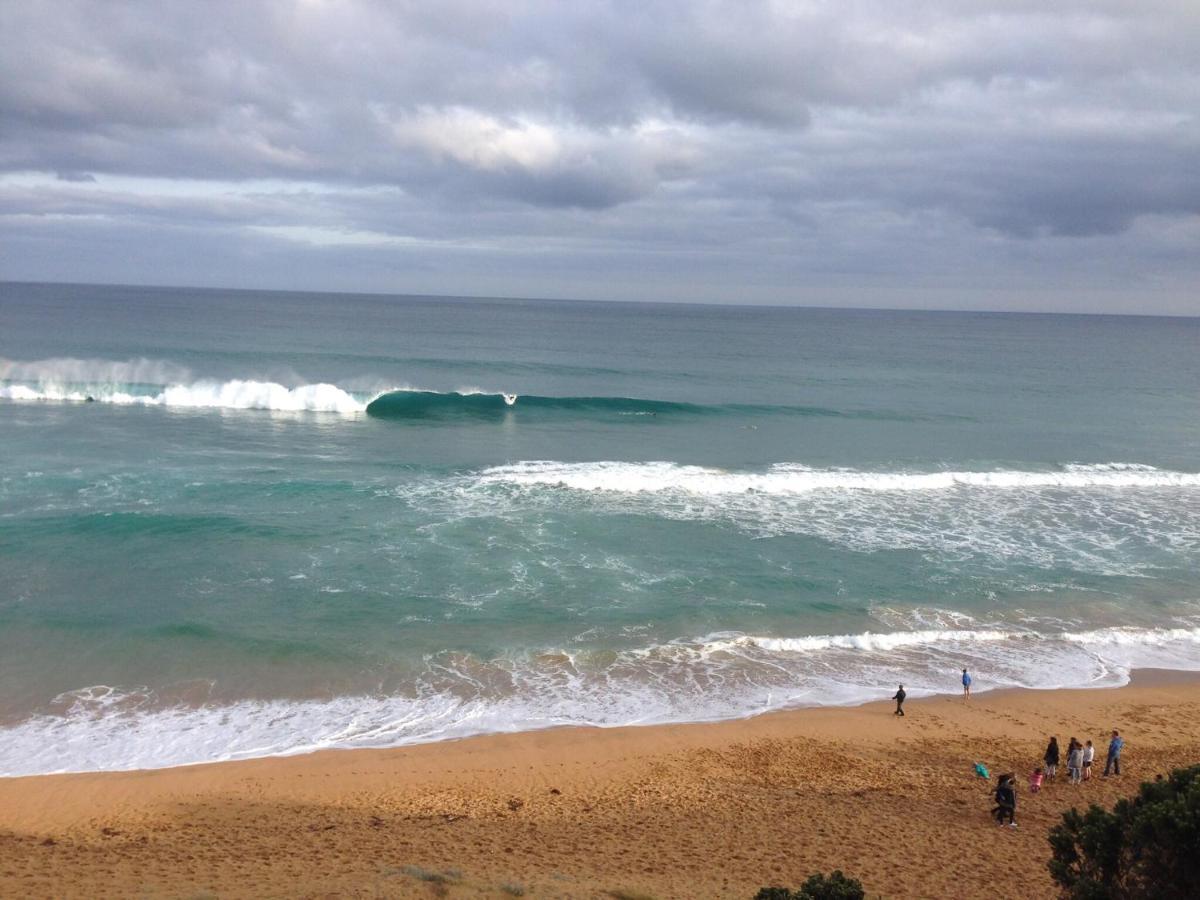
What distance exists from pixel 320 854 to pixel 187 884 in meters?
1.48

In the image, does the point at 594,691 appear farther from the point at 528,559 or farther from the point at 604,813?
the point at 528,559

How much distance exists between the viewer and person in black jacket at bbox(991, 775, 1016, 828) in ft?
37.9

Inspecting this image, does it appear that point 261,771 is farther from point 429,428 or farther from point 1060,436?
point 1060,436

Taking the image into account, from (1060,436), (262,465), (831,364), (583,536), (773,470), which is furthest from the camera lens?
(831,364)

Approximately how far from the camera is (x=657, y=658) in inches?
641

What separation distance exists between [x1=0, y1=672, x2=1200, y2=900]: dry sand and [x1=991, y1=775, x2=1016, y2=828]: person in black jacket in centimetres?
18

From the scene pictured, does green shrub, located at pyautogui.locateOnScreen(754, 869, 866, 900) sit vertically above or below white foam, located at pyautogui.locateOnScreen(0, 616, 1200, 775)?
above

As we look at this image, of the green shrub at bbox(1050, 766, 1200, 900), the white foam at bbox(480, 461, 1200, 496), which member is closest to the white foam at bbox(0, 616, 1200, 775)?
the green shrub at bbox(1050, 766, 1200, 900)

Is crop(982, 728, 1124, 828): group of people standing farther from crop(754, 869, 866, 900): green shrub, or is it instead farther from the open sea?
crop(754, 869, 866, 900): green shrub

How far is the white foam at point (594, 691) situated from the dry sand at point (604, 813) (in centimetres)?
52

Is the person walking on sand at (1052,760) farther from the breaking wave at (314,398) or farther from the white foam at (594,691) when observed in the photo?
the breaking wave at (314,398)

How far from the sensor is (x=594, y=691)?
14992 mm

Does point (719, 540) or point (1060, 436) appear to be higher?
point (1060, 436)

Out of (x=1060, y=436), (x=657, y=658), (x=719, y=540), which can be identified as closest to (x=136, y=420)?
(x=719, y=540)
